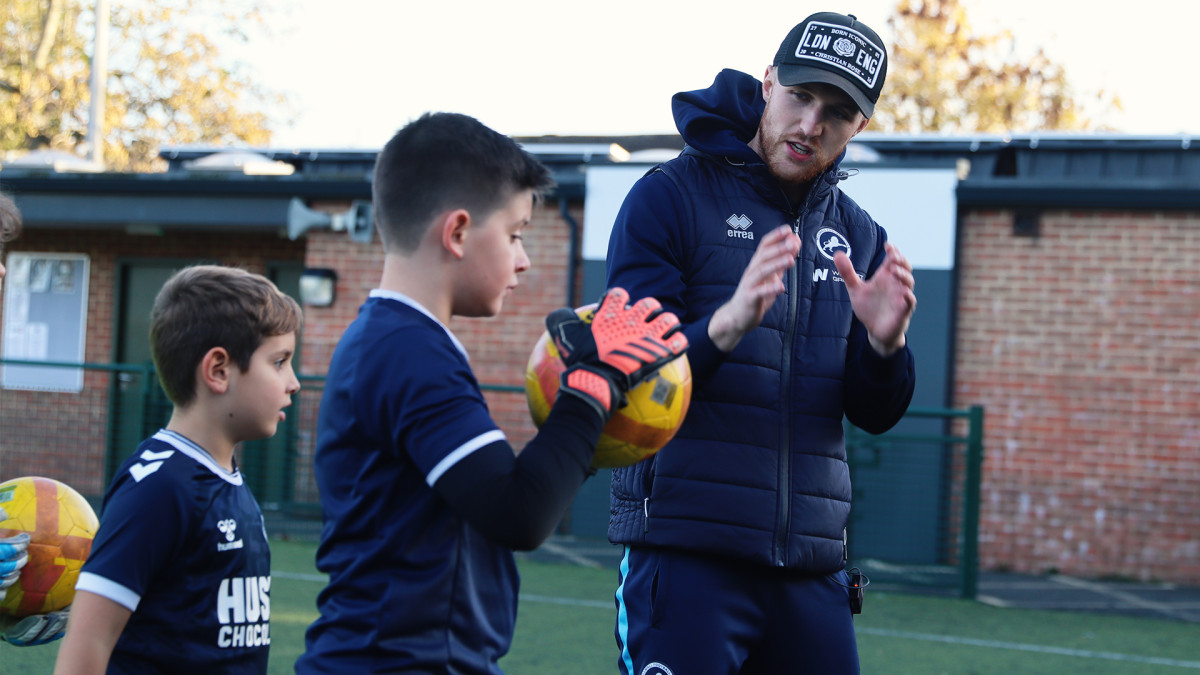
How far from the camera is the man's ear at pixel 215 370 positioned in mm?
2816

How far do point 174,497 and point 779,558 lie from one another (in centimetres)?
147

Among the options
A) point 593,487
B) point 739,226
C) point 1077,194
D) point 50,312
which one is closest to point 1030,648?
point 593,487

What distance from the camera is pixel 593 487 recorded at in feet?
37.8

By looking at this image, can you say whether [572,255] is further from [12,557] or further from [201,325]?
[201,325]

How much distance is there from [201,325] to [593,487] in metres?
8.88

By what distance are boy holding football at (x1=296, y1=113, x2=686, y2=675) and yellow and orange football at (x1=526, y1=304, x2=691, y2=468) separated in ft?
0.36

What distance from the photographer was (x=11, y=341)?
15.6 metres

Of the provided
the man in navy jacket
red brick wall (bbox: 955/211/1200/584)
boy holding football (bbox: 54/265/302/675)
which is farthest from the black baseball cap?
red brick wall (bbox: 955/211/1200/584)

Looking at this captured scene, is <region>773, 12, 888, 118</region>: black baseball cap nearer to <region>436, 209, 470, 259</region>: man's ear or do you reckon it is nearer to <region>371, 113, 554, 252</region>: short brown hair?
<region>371, 113, 554, 252</region>: short brown hair

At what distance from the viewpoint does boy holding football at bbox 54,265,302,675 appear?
2.49 metres

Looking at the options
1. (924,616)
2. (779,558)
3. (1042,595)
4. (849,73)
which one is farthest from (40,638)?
(1042,595)

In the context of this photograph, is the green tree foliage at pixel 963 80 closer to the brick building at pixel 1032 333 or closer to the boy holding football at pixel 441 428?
the brick building at pixel 1032 333

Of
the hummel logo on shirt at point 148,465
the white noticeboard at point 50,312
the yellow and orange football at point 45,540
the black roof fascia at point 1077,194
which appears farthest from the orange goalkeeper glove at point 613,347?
the white noticeboard at point 50,312

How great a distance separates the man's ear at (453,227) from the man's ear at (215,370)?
97 centimetres
